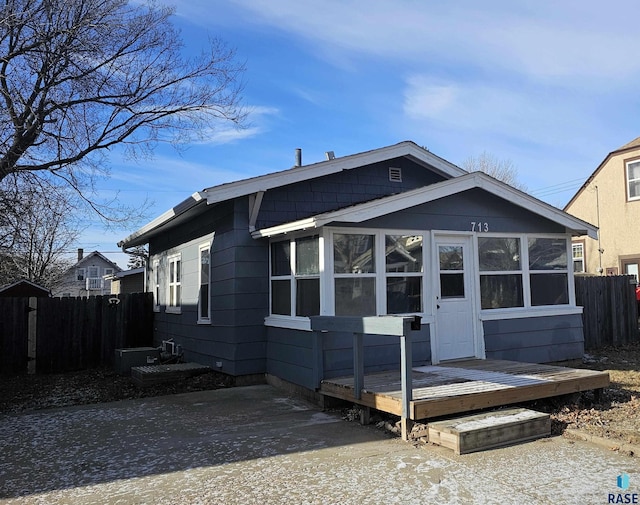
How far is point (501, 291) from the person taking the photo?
28.1 feet

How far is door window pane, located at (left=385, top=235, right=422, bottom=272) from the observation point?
7.63 meters

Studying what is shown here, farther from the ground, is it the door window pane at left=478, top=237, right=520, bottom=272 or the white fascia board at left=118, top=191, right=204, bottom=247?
the white fascia board at left=118, top=191, right=204, bottom=247

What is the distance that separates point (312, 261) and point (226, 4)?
21.8 ft

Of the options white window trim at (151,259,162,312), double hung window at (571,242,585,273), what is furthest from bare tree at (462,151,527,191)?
white window trim at (151,259,162,312)

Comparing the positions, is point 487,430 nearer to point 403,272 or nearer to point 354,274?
point 354,274

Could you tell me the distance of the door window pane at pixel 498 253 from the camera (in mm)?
8461

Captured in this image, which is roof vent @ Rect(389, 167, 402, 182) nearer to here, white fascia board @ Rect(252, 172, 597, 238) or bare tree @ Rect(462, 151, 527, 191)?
white fascia board @ Rect(252, 172, 597, 238)

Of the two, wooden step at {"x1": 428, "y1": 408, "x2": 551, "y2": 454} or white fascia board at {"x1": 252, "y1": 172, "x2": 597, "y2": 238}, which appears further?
white fascia board at {"x1": 252, "y1": 172, "x2": 597, "y2": 238}

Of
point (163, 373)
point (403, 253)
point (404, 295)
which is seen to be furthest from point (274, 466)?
point (163, 373)

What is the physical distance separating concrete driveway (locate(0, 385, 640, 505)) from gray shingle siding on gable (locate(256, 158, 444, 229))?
3.47 m

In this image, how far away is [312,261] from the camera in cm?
738

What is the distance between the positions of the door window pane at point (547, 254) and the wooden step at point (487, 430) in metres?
4.15

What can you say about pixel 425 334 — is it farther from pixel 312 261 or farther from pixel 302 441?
pixel 302 441

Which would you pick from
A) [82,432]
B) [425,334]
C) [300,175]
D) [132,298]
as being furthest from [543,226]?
[132,298]
